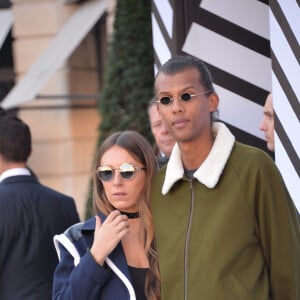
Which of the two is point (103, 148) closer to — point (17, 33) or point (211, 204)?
point (211, 204)

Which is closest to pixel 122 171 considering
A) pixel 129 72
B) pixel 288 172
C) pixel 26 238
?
pixel 288 172

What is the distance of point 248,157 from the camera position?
304cm

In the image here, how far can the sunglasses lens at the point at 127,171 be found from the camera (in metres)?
3.45

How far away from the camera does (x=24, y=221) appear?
4676 mm

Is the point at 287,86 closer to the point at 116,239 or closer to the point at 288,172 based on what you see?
the point at 288,172

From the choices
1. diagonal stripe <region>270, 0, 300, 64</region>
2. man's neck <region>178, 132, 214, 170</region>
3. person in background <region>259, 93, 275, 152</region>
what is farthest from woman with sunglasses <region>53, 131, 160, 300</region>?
person in background <region>259, 93, 275, 152</region>

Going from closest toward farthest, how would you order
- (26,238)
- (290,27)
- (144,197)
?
1. (144,197)
2. (290,27)
3. (26,238)

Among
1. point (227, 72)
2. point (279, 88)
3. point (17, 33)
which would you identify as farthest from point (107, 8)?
point (279, 88)

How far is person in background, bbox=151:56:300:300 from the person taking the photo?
297 cm

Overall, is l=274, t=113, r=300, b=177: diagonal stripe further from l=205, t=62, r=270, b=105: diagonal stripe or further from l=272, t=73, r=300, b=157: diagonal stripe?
l=205, t=62, r=270, b=105: diagonal stripe

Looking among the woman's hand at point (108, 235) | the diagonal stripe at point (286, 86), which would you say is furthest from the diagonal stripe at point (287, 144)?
the woman's hand at point (108, 235)

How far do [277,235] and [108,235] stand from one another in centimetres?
68

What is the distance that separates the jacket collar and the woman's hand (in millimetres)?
228

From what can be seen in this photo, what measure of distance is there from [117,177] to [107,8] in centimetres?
714
